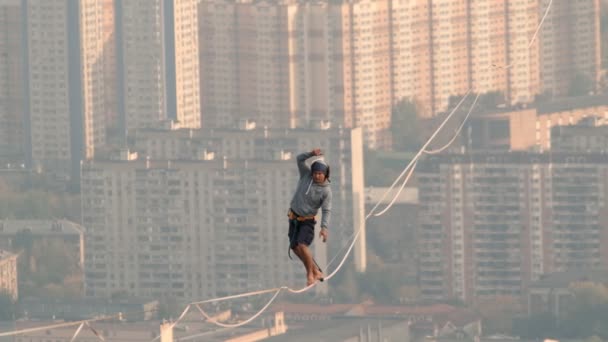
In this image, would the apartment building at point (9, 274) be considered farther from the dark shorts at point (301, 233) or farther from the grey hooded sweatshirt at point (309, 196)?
the grey hooded sweatshirt at point (309, 196)

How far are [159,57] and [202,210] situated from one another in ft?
17.3

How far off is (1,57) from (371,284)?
32.0 ft

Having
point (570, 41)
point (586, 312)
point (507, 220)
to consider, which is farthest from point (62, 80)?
point (586, 312)

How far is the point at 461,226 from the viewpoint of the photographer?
41031 mm

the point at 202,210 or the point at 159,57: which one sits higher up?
the point at 159,57

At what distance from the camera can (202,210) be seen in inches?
1674

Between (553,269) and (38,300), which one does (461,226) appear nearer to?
(553,269)

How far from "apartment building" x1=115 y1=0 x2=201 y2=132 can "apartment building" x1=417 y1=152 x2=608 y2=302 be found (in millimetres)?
6250

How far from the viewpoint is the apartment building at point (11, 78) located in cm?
4662

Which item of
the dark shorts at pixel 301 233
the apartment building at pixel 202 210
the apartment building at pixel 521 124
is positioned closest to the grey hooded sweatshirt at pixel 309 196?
the dark shorts at pixel 301 233

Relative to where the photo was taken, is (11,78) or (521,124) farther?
→ (11,78)

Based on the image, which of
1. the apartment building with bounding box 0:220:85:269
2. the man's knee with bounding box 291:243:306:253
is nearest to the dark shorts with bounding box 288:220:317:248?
the man's knee with bounding box 291:243:306:253

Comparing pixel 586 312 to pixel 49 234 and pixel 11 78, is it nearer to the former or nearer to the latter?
pixel 49 234

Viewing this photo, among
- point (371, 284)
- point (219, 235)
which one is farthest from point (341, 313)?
point (219, 235)
